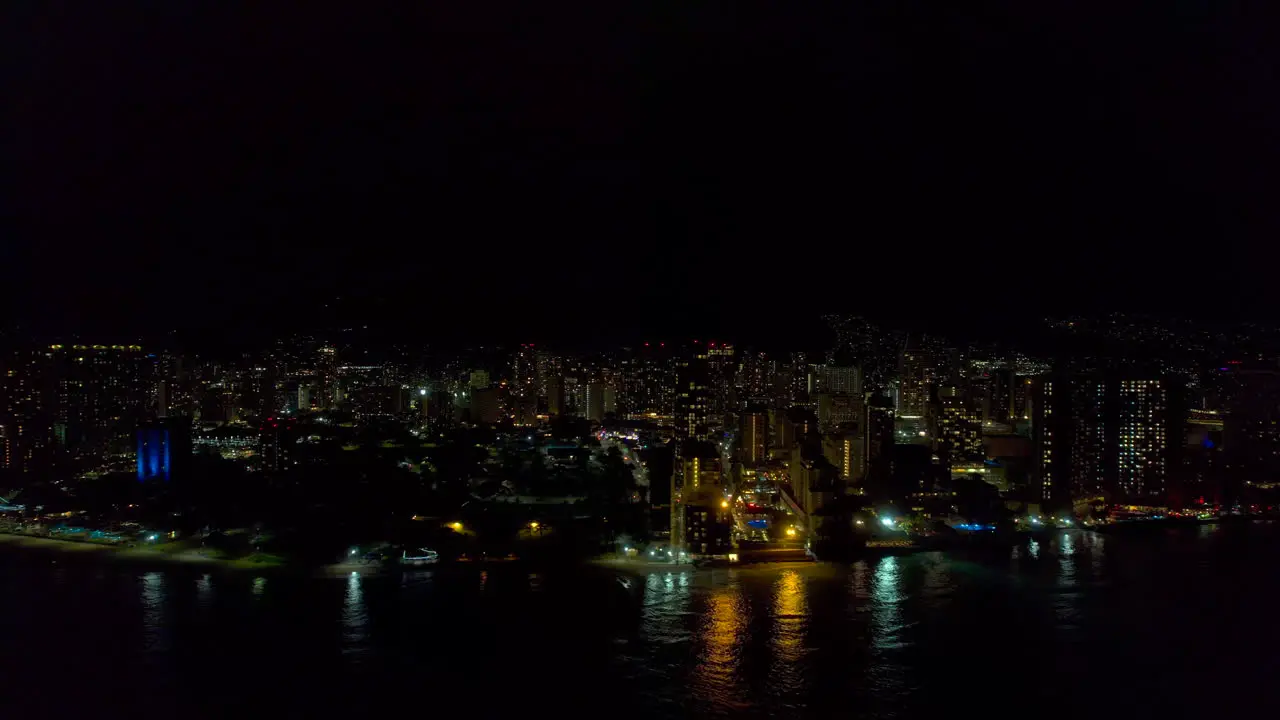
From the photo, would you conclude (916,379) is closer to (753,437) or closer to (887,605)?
(753,437)

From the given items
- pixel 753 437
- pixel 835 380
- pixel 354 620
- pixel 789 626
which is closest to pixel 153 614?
pixel 354 620

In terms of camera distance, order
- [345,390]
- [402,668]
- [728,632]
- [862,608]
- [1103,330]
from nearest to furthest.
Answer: [402,668]
[728,632]
[862,608]
[1103,330]
[345,390]

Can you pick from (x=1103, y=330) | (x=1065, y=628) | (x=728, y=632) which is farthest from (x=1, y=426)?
(x=1103, y=330)

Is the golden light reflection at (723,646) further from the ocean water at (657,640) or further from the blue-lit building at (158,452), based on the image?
the blue-lit building at (158,452)

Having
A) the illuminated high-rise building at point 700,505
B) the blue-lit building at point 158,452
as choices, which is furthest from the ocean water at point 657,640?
the blue-lit building at point 158,452

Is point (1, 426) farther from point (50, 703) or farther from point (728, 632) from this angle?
point (728, 632)

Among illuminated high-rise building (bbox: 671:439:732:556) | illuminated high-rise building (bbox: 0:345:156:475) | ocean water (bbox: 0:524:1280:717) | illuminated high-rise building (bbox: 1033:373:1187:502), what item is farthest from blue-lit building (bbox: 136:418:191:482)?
illuminated high-rise building (bbox: 1033:373:1187:502)

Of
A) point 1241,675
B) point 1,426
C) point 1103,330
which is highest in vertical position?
point 1103,330

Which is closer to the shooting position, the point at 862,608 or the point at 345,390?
the point at 862,608

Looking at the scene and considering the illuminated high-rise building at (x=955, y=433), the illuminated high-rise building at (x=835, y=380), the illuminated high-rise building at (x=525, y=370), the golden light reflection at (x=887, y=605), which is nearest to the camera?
the golden light reflection at (x=887, y=605)
